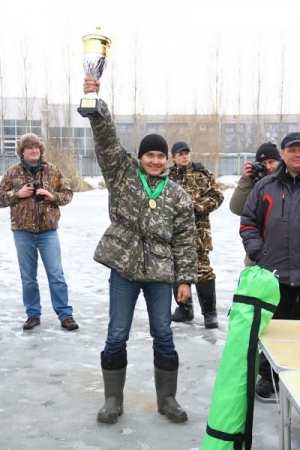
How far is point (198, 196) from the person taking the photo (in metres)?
5.29

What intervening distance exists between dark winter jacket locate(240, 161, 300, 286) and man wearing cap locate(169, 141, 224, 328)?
1554mm

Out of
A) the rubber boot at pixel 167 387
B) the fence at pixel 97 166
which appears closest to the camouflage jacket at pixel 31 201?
the rubber boot at pixel 167 387

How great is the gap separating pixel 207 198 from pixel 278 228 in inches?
71.7

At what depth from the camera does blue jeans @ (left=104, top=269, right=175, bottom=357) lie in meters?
3.43

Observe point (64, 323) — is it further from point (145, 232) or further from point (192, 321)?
point (145, 232)

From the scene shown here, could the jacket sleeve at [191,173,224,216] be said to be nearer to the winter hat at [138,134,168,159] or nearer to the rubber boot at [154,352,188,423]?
the winter hat at [138,134,168,159]

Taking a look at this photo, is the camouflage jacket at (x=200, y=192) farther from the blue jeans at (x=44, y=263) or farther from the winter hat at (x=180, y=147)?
the blue jeans at (x=44, y=263)

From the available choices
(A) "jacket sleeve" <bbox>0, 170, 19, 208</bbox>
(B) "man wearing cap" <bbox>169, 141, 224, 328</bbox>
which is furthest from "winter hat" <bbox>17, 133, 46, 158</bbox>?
(B) "man wearing cap" <bbox>169, 141, 224, 328</bbox>

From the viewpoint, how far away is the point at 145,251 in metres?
3.39

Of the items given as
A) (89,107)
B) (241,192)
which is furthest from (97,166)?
(89,107)

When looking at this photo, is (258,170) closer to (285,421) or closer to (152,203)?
(152,203)

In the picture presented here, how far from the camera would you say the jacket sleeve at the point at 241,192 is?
4504mm

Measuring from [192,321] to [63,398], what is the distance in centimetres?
213

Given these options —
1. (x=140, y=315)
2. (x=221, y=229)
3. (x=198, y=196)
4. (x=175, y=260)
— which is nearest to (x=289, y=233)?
(x=175, y=260)
